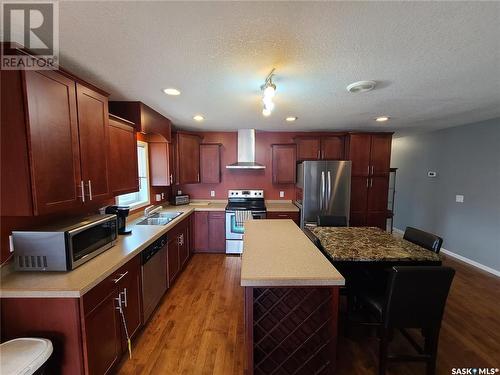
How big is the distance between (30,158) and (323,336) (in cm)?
222

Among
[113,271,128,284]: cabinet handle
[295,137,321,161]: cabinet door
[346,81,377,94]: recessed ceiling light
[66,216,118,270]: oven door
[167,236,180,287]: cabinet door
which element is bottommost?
[167,236,180,287]: cabinet door

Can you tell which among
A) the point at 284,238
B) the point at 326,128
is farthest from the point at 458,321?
the point at 326,128

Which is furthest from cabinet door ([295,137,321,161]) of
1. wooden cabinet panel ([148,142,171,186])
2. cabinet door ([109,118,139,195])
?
cabinet door ([109,118,139,195])

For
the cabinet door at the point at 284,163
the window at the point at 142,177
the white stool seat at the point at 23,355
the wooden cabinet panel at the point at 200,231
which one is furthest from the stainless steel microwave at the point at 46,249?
the cabinet door at the point at 284,163

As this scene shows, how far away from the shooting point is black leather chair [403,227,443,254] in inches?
75.0

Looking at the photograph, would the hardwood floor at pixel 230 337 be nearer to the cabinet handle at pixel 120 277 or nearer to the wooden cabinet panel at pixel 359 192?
the cabinet handle at pixel 120 277

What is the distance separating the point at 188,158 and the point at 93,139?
83.0 inches

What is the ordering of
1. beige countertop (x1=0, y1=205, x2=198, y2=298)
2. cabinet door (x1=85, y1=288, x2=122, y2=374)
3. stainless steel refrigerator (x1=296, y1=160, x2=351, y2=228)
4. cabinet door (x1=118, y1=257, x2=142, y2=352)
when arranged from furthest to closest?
stainless steel refrigerator (x1=296, y1=160, x2=351, y2=228) → cabinet door (x1=118, y1=257, x2=142, y2=352) → cabinet door (x1=85, y1=288, x2=122, y2=374) → beige countertop (x1=0, y1=205, x2=198, y2=298)

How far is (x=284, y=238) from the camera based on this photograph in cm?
197

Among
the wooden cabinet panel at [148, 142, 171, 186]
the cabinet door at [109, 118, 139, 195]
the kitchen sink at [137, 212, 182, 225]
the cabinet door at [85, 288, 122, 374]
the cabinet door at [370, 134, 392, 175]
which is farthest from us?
the cabinet door at [370, 134, 392, 175]

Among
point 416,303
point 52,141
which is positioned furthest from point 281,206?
point 52,141

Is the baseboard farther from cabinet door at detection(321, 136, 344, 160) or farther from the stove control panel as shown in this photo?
the stove control panel

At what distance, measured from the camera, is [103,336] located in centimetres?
142

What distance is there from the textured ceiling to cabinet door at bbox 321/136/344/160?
160 cm
